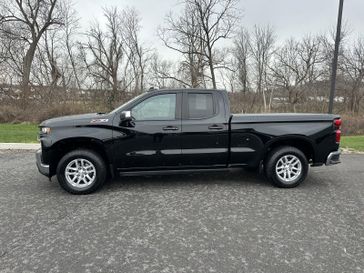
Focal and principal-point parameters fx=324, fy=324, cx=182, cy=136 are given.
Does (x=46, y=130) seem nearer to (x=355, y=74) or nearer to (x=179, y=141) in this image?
(x=179, y=141)

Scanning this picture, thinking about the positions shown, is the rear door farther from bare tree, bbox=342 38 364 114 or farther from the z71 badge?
bare tree, bbox=342 38 364 114

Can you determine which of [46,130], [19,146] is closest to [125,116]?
[46,130]

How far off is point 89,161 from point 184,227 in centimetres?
223

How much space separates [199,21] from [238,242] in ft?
102

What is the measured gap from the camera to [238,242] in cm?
373

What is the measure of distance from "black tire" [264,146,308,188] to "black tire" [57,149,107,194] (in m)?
2.94

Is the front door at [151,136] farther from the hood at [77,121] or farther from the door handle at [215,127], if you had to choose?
the door handle at [215,127]

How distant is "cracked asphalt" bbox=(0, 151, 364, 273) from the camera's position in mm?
3303

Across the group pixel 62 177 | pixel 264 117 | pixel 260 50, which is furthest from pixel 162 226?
pixel 260 50

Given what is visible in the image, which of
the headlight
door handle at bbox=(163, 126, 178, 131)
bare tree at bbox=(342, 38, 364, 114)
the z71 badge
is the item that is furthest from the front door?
bare tree at bbox=(342, 38, 364, 114)

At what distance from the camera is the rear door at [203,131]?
18.7 feet

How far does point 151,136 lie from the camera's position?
559cm

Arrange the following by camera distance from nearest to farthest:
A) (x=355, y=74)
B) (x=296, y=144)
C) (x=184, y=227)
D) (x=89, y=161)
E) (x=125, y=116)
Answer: (x=184, y=227)
(x=125, y=116)
(x=89, y=161)
(x=296, y=144)
(x=355, y=74)

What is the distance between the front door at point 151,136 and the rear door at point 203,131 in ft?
0.47
